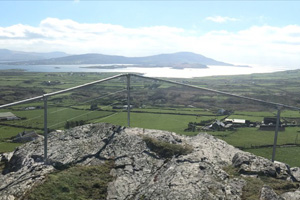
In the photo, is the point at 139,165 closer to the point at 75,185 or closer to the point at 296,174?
the point at 75,185

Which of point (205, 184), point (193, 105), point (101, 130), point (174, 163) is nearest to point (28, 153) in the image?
point (101, 130)

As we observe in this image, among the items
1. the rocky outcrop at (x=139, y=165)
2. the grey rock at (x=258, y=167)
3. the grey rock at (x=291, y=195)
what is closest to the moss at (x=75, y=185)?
the rocky outcrop at (x=139, y=165)

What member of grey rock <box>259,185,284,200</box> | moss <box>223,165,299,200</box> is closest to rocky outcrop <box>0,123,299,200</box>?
grey rock <box>259,185,284,200</box>

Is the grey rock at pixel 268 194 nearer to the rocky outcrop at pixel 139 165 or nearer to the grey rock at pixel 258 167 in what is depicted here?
the rocky outcrop at pixel 139 165

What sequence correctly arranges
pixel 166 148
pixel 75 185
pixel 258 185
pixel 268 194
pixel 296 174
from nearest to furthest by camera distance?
pixel 268 194
pixel 75 185
pixel 258 185
pixel 166 148
pixel 296 174

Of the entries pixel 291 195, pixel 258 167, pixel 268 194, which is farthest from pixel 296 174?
pixel 268 194
